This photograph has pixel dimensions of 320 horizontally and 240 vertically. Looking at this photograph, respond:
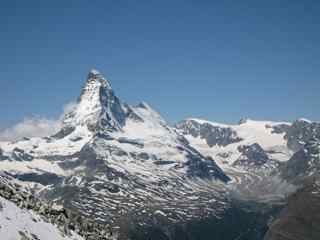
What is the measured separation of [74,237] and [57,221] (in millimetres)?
4239

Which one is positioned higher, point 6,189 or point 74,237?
point 6,189

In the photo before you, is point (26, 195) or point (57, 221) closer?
point (57, 221)

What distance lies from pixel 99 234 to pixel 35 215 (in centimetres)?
2384

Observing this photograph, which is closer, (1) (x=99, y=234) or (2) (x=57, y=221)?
(2) (x=57, y=221)

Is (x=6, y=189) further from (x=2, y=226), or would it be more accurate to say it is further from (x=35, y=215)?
(x=2, y=226)

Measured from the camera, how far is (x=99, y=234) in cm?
10869

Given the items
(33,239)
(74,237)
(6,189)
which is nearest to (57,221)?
(74,237)

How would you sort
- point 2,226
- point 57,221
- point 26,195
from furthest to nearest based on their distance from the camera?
point 26,195, point 57,221, point 2,226

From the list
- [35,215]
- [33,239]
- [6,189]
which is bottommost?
[33,239]

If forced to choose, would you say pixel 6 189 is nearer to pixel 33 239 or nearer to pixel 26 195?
pixel 26 195

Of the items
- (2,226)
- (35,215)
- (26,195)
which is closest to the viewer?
(2,226)

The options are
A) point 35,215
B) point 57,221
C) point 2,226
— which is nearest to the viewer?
point 2,226

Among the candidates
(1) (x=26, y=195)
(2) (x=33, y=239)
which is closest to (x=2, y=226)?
(2) (x=33, y=239)

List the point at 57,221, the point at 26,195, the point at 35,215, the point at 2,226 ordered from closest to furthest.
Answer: the point at 2,226, the point at 35,215, the point at 57,221, the point at 26,195
